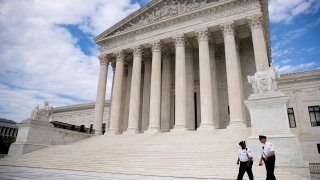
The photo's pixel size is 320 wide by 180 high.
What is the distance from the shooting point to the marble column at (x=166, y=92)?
88.4 feet

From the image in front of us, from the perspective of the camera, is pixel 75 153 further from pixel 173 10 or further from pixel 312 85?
pixel 312 85

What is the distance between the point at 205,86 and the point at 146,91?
1036 cm

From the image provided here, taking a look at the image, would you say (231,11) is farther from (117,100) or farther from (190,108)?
(117,100)

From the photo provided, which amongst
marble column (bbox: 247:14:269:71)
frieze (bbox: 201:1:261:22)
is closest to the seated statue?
frieze (bbox: 201:1:261:22)

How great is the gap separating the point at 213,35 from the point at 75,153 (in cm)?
1977

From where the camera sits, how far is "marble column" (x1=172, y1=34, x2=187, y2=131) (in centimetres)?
2231

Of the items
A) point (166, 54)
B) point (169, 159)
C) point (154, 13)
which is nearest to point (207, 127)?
point (169, 159)

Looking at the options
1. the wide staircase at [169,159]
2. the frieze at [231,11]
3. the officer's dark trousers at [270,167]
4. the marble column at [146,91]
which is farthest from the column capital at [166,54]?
the officer's dark trousers at [270,167]

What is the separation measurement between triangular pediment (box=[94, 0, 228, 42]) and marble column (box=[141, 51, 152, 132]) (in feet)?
Answer: 13.9

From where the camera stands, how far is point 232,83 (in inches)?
827

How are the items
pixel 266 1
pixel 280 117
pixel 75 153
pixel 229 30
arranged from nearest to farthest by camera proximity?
pixel 280 117 < pixel 75 153 < pixel 229 30 < pixel 266 1

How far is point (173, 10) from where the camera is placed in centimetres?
2658

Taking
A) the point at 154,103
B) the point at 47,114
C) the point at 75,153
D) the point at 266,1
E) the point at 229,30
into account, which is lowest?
the point at 75,153

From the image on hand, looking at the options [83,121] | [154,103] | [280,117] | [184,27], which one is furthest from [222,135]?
[83,121]
